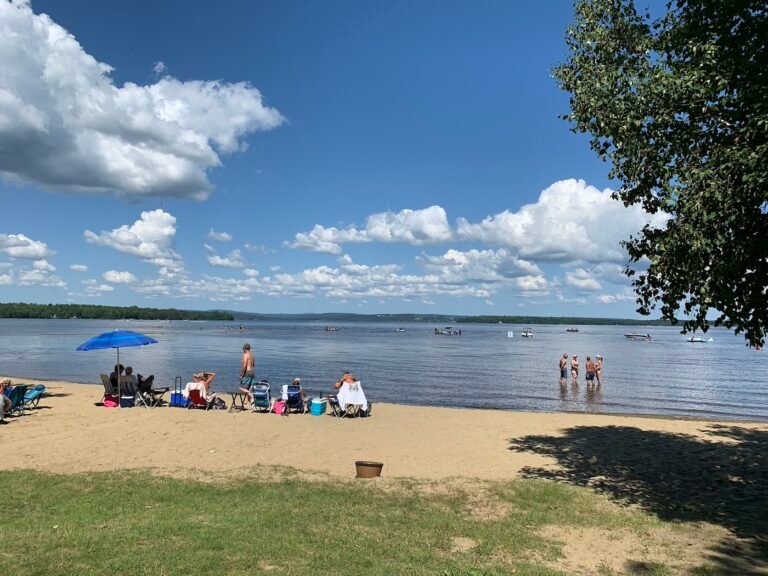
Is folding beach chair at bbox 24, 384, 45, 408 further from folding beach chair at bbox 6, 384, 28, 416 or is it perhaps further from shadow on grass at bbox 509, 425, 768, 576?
shadow on grass at bbox 509, 425, 768, 576

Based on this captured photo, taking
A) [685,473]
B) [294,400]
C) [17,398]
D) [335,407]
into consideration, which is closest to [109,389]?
[17,398]

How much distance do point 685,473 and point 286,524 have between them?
7.87 m

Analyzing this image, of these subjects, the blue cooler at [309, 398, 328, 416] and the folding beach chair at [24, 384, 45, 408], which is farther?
the blue cooler at [309, 398, 328, 416]

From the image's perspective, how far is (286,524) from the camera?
6.88 metres

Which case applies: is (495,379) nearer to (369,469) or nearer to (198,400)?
(198,400)

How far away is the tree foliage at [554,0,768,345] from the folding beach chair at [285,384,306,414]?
1072cm

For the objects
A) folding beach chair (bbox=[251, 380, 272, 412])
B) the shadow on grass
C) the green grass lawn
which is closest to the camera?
the green grass lawn

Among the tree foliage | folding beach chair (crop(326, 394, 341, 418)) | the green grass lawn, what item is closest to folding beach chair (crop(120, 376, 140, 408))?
folding beach chair (crop(326, 394, 341, 418))

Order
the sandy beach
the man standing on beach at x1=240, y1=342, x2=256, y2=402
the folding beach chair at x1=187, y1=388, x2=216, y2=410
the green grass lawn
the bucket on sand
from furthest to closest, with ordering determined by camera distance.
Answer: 1. the man standing on beach at x1=240, y1=342, x2=256, y2=402
2. the folding beach chair at x1=187, y1=388, x2=216, y2=410
3. the sandy beach
4. the bucket on sand
5. the green grass lawn

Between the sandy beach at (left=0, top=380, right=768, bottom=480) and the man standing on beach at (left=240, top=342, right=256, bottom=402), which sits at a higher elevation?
the man standing on beach at (left=240, top=342, right=256, bottom=402)

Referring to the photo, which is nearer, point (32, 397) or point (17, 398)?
point (17, 398)

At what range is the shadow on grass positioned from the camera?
7.15 m

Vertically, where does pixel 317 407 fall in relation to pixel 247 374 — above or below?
below

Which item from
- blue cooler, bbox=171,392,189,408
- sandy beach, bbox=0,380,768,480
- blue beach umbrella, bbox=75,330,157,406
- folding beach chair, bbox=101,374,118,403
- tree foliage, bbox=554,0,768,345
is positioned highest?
tree foliage, bbox=554,0,768,345
